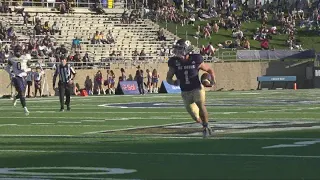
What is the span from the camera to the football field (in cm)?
1091

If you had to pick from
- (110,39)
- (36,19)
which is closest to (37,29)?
(36,19)

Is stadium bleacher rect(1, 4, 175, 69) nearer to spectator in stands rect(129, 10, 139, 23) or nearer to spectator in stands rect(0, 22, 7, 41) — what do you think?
spectator in stands rect(129, 10, 139, 23)

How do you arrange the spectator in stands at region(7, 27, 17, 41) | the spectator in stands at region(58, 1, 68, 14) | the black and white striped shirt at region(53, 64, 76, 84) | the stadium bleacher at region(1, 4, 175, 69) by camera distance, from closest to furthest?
the black and white striped shirt at region(53, 64, 76, 84)
the spectator in stands at region(7, 27, 17, 41)
the stadium bleacher at region(1, 4, 175, 69)
the spectator in stands at region(58, 1, 68, 14)

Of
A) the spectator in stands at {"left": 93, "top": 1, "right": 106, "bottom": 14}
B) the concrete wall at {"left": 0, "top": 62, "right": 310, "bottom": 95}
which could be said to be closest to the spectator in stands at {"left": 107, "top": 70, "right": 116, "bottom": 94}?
the concrete wall at {"left": 0, "top": 62, "right": 310, "bottom": 95}

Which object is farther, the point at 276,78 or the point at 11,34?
the point at 276,78

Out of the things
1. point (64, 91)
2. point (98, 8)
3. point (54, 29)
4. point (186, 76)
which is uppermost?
point (98, 8)

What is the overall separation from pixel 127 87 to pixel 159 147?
33598mm

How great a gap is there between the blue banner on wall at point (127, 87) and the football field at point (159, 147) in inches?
950

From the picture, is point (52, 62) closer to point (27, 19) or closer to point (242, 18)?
point (27, 19)

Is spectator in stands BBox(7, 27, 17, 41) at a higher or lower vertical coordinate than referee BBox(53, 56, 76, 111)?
higher

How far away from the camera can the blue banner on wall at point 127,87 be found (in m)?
47.4

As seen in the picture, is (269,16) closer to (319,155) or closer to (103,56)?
(103,56)

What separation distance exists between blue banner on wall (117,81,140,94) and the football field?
24136mm

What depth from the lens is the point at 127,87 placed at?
47.7m
